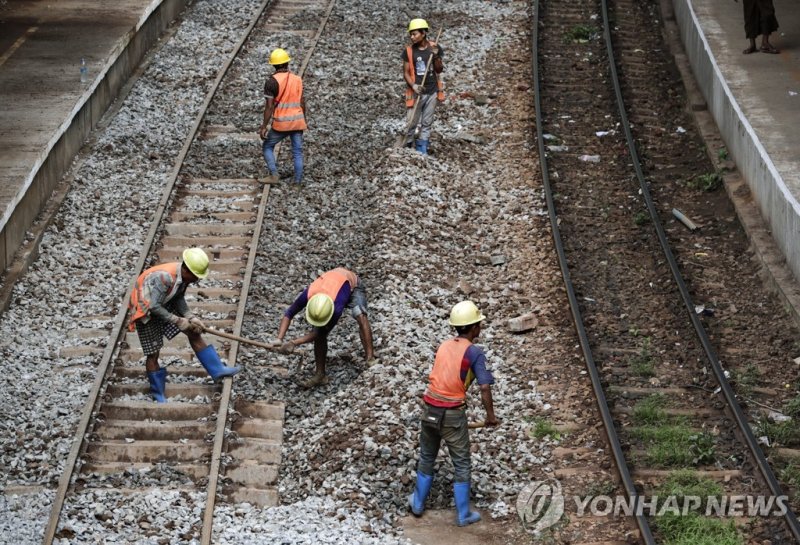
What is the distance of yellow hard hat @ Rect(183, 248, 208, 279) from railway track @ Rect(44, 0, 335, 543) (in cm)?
117

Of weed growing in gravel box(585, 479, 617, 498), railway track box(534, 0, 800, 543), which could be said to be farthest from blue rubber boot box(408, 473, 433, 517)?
weed growing in gravel box(585, 479, 617, 498)

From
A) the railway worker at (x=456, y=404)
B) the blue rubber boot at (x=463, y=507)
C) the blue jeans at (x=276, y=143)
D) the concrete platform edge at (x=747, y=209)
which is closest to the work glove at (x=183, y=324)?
the railway worker at (x=456, y=404)

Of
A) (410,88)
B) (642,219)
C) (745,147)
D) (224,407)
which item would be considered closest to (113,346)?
(224,407)

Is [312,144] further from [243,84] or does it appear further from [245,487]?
[245,487]

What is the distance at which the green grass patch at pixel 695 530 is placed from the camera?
9633 millimetres

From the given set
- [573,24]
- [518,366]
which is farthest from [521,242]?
[573,24]

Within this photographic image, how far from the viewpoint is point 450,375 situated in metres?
9.95

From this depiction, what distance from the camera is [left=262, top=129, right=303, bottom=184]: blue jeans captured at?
642 inches

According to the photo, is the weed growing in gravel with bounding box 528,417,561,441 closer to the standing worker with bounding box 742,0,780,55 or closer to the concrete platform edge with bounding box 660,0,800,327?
the concrete platform edge with bounding box 660,0,800,327

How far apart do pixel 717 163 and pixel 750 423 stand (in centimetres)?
685

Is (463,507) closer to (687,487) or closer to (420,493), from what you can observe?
(420,493)

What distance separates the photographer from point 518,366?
12.6m

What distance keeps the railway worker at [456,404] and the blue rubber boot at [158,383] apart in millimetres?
2933

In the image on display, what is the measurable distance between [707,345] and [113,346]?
585 centimetres
